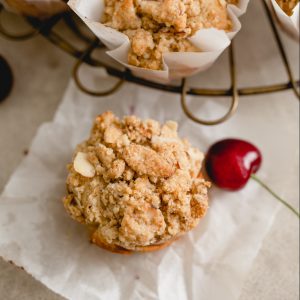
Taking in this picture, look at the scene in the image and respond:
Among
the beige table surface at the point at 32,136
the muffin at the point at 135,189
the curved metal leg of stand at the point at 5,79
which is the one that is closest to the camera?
the muffin at the point at 135,189

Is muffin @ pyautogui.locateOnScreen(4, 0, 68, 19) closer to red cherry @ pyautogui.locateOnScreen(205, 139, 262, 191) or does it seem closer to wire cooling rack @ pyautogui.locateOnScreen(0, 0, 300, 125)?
wire cooling rack @ pyautogui.locateOnScreen(0, 0, 300, 125)

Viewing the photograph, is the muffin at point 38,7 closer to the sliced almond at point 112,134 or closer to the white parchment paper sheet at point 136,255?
the white parchment paper sheet at point 136,255

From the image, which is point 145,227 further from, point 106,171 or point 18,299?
point 18,299

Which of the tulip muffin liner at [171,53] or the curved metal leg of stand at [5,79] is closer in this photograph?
the tulip muffin liner at [171,53]

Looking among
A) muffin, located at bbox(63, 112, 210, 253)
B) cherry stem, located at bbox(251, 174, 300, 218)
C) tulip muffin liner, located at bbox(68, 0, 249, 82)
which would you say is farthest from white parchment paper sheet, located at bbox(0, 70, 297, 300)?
tulip muffin liner, located at bbox(68, 0, 249, 82)

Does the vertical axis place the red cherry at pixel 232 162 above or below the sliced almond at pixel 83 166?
below

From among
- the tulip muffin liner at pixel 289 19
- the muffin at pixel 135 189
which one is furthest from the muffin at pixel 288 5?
the muffin at pixel 135 189

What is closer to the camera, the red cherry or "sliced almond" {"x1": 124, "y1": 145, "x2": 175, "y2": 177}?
"sliced almond" {"x1": 124, "y1": 145, "x2": 175, "y2": 177}
